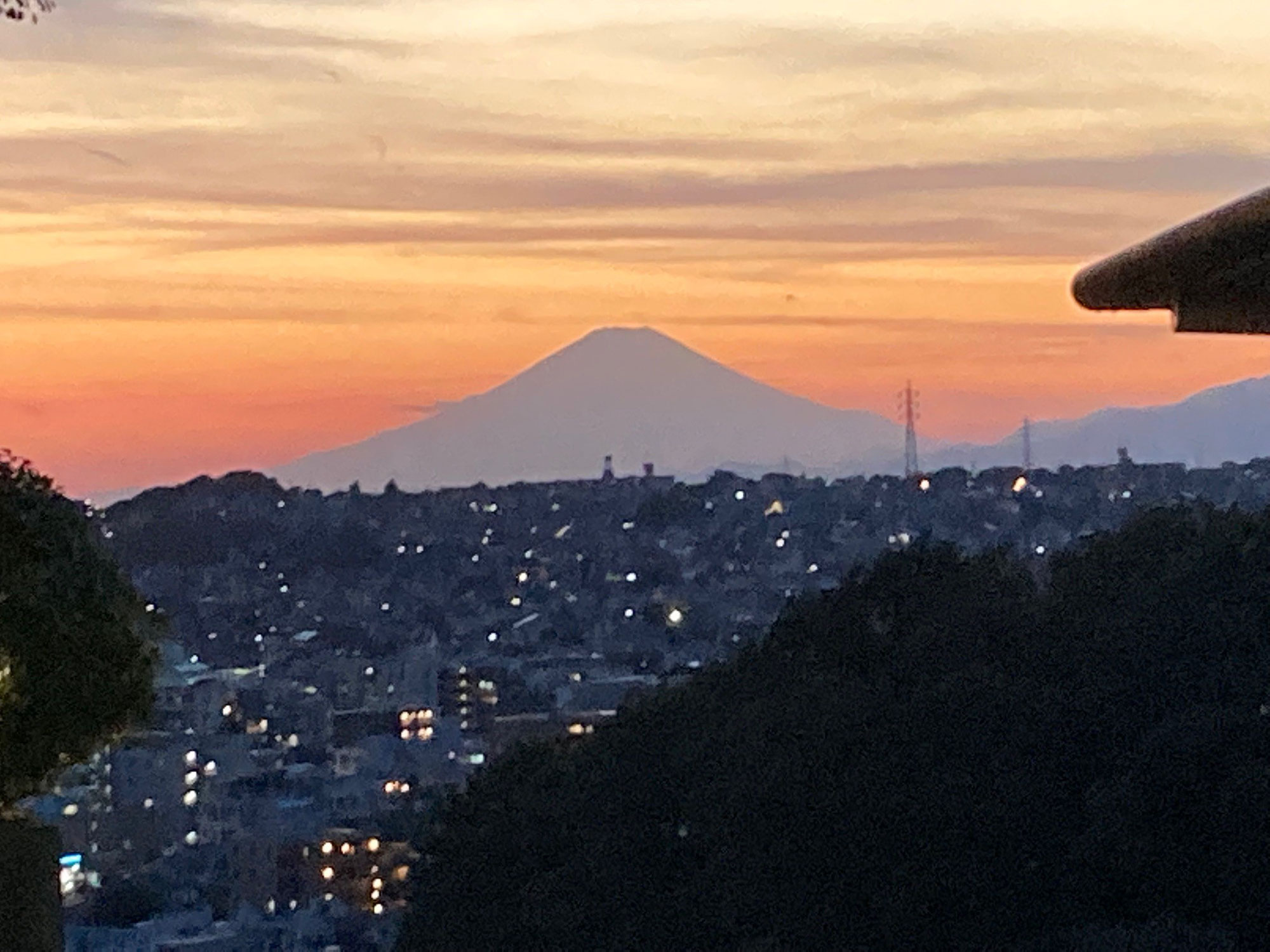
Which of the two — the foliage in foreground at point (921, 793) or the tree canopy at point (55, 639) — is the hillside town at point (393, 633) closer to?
the tree canopy at point (55, 639)

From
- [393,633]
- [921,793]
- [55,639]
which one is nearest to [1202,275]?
[55,639]

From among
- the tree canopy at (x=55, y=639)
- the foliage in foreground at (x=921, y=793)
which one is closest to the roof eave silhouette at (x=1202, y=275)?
the tree canopy at (x=55, y=639)

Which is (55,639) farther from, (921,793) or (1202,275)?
(921,793)

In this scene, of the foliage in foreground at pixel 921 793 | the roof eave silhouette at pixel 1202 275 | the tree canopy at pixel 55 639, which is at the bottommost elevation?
the foliage in foreground at pixel 921 793

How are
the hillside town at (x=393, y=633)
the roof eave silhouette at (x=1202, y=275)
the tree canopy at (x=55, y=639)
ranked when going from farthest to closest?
the hillside town at (x=393, y=633) < the tree canopy at (x=55, y=639) < the roof eave silhouette at (x=1202, y=275)

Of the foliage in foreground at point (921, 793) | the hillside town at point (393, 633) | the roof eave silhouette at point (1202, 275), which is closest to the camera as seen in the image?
the roof eave silhouette at point (1202, 275)

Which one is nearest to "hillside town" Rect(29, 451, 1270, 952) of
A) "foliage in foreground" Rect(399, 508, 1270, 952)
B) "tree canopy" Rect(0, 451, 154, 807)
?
"tree canopy" Rect(0, 451, 154, 807)

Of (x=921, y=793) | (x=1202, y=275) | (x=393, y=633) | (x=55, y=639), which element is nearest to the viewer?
(x=1202, y=275)
